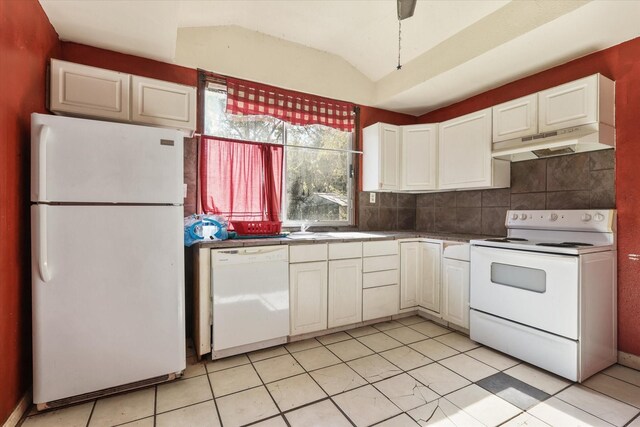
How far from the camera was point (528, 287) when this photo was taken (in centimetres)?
211

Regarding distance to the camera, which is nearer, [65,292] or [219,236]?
[65,292]

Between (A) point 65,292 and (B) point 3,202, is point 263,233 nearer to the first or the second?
(A) point 65,292

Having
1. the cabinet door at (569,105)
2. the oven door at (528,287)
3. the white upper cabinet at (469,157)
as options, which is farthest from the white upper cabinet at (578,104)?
the oven door at (528,287)

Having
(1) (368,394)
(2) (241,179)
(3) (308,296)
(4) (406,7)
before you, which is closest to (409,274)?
(3) (308,296)

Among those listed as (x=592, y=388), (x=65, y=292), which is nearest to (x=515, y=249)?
(x=592, y=388)

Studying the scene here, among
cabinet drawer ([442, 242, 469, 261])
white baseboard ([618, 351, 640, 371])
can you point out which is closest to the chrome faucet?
cabinet drawer ([442, 242, 469, 261])

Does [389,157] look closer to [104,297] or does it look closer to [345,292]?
[345,292]

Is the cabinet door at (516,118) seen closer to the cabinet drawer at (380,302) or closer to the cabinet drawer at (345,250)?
the cabinet drawer at (345,250)

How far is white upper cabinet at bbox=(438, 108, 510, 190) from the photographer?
277 centimetres

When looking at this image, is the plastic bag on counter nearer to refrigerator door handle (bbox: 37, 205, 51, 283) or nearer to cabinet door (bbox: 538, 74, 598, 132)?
refrigerator door handle (bbox: 37, 205, 51, 283)

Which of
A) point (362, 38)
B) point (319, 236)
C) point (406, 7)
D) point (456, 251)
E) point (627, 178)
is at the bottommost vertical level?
point (456, 251)

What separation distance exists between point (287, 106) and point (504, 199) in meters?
2.28

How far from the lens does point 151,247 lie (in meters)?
1.81

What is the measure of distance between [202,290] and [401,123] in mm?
3005
